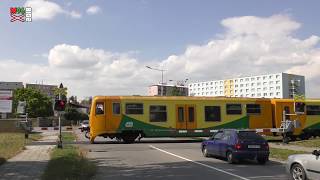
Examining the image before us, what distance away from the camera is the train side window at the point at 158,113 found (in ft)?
119

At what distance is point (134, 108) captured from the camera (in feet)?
118

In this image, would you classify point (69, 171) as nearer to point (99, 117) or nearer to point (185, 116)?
point (99, 117)

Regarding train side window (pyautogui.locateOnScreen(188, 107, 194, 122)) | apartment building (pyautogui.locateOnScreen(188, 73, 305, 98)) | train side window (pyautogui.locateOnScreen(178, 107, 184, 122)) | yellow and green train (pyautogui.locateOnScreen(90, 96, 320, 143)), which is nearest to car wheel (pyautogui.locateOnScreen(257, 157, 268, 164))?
yellow and green train (pyautogui.locateOnScreen(90, 96, 320, 143))

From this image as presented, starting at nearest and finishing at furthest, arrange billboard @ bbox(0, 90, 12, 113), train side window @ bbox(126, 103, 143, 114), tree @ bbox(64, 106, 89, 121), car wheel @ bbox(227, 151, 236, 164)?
car wheel @ bbox(227, 151, 236, 164) → train side window @ bbox(126, 103, 143, 114) → billboard @ bbox(0, 90, 12, 113) → tree @ bbox(64, 106, 89, 121)

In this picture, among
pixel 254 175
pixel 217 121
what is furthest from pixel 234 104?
pixel 254 175

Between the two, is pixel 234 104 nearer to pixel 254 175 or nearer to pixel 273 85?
pixel 254 175

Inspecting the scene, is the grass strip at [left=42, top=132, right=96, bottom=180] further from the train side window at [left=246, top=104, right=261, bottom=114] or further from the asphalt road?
the train side window at [left=246, top=104, right=261, bottom=114]

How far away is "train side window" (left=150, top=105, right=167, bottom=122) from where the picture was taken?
3634 cm

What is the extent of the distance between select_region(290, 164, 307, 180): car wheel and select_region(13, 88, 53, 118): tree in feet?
351

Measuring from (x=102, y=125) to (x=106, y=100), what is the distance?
1.77 m

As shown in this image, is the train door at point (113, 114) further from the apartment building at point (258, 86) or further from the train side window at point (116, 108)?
the apartment building at point (258, 86)

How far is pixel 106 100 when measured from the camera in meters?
35.5

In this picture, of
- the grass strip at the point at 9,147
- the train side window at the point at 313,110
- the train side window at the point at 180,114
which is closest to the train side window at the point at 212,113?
the train side window at the point at 180,114

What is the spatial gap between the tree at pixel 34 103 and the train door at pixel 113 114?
276 ft
